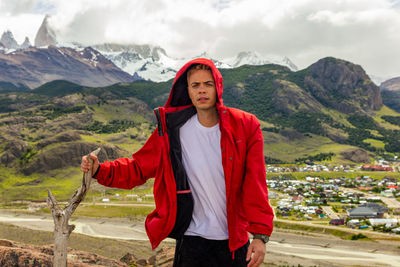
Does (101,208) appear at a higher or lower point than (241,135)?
lower

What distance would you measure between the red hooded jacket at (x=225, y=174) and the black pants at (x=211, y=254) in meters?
0.14

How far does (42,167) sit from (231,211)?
114m

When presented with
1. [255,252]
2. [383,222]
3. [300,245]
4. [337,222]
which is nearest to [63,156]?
[337,222]

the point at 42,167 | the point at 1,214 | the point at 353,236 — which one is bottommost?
the point at 353,236

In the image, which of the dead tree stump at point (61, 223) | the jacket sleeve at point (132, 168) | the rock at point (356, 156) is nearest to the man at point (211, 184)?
the jacket sleeve at point (132, 168)

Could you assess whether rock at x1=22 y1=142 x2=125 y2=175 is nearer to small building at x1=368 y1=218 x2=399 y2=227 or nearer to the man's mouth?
small building at x1=368 y1=218 x2=399 y2=227

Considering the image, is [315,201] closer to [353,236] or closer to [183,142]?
[353,236]

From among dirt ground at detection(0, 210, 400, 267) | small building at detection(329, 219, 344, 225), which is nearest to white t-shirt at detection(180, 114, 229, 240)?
dirt ground at detection(0, 210, 400, 267)

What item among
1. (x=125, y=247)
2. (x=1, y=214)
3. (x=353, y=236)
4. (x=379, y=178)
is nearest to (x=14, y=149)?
(x=1, y=214)

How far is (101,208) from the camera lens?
2862 inches

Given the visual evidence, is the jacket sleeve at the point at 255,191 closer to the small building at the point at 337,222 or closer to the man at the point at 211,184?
the man at the point at 211,184

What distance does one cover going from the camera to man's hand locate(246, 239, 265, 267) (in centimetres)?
376

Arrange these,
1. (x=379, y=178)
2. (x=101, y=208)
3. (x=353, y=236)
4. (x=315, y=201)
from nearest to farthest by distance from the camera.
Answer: (x=353, y=236), (x=101, y=208), (x=315, y=201), (x=379, y=178)

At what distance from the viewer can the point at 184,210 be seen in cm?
404
